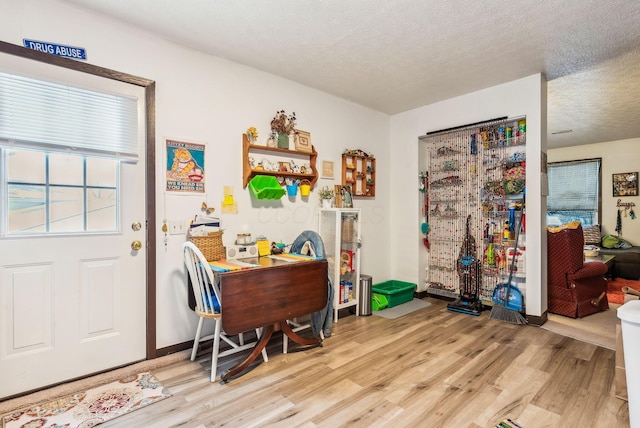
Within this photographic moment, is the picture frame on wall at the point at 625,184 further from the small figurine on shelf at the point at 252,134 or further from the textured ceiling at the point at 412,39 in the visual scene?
the small figurine on shelf at the point at 252,134

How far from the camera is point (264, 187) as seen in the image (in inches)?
110

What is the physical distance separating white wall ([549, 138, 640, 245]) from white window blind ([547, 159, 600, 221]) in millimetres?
123

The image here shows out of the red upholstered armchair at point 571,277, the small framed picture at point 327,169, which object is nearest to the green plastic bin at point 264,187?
the small framed picture at point 327,169

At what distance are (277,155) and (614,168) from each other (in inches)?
264

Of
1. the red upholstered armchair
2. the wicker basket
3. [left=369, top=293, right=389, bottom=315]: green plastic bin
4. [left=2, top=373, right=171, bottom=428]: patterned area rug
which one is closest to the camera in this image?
[left=2, top=373, right=171, bottom=428]: patterned area rug

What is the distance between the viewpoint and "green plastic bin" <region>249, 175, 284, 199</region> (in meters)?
2.80

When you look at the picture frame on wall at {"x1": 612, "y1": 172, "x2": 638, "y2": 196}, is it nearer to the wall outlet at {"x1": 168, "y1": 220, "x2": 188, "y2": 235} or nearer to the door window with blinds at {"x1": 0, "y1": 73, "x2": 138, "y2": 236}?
the wall outlet at {"x1": 168, "y1": 220, "x2": 188, "y2": 235}

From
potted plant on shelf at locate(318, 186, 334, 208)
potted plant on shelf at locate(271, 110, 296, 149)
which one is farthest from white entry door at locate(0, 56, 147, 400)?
potted plant on shelf at locate(318, 186, 334, 208)

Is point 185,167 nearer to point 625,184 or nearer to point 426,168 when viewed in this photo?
point 426,168

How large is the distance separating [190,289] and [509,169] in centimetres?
328

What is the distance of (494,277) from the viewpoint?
3.50 m

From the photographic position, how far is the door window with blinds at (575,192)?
629 cm

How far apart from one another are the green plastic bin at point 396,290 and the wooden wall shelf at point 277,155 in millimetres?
1500

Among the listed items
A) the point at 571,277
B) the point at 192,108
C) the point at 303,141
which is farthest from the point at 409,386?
the point at 192,108
